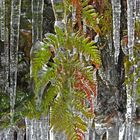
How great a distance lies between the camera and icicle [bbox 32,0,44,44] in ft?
5.19

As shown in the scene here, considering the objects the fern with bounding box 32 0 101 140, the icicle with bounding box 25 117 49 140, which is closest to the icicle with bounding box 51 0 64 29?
the fern with bounding box 32 0 101 140

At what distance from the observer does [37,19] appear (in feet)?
5.29

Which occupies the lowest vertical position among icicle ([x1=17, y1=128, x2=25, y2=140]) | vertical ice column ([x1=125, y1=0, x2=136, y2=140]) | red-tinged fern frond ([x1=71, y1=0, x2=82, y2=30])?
icicle ([x1=17, y1=128, x2=25, y2=140])

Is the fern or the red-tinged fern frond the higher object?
the red-tinged fern frond

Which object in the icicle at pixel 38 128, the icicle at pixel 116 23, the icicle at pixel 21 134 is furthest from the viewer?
the icicle at pixel 21 134

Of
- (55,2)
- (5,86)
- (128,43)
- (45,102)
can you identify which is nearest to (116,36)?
(128,43)

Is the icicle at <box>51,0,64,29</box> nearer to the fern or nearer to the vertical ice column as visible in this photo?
the fern

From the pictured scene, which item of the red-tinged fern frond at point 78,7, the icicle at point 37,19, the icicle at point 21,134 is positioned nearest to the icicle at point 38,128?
the icicle at point 21,134

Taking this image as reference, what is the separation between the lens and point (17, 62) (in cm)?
167

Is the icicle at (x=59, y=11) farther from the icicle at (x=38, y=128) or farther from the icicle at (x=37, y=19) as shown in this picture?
the icicle at (x=38, y=128)

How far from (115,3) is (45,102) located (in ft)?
1.58

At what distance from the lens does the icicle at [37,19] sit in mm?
1583

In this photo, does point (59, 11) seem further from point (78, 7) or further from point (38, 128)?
point (38, 128)

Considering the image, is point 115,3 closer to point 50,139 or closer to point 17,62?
point 17,62
